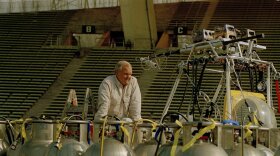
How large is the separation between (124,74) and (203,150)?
2.64m

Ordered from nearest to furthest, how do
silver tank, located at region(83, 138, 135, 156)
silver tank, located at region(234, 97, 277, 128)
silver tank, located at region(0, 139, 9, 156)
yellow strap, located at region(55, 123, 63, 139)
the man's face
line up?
silver tank, located at region(83, 138, 135, 156) < yellow strap, located at region(55, 123, 63, 139) < silver tank, located at region(0, 139, 9, 156) < the man's face < silver tank, located at region(234, 97, 277, 128)

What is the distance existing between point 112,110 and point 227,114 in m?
1.68

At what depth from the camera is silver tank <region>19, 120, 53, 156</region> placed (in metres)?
6.23

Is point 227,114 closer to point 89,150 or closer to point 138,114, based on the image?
point 138,114

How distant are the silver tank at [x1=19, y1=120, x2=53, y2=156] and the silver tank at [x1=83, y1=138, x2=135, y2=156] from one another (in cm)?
81

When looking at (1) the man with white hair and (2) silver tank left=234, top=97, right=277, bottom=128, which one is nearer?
(1) the man with white hair

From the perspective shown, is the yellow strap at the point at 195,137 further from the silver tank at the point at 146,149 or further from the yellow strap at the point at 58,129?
the yellow strap at the point at 58,129

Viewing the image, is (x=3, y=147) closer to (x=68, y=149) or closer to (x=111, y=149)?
(x=68, y=149)

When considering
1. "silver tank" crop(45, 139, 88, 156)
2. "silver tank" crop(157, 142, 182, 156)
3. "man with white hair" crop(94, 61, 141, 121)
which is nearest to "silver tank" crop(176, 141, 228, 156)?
"silver tank" crop(157, 142, 182, 156)

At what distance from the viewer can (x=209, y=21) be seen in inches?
1294

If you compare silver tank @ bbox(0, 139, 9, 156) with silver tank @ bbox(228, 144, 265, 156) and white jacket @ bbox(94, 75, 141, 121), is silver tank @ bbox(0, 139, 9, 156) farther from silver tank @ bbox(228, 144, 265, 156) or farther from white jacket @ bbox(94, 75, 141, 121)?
silver tank @ bbox(228, 144, 265, 156)

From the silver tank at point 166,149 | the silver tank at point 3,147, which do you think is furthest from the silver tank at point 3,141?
the silver tank at point 166,149

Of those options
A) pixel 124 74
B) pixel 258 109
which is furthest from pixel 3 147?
pixel 258 109

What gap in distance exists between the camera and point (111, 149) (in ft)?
18.1
